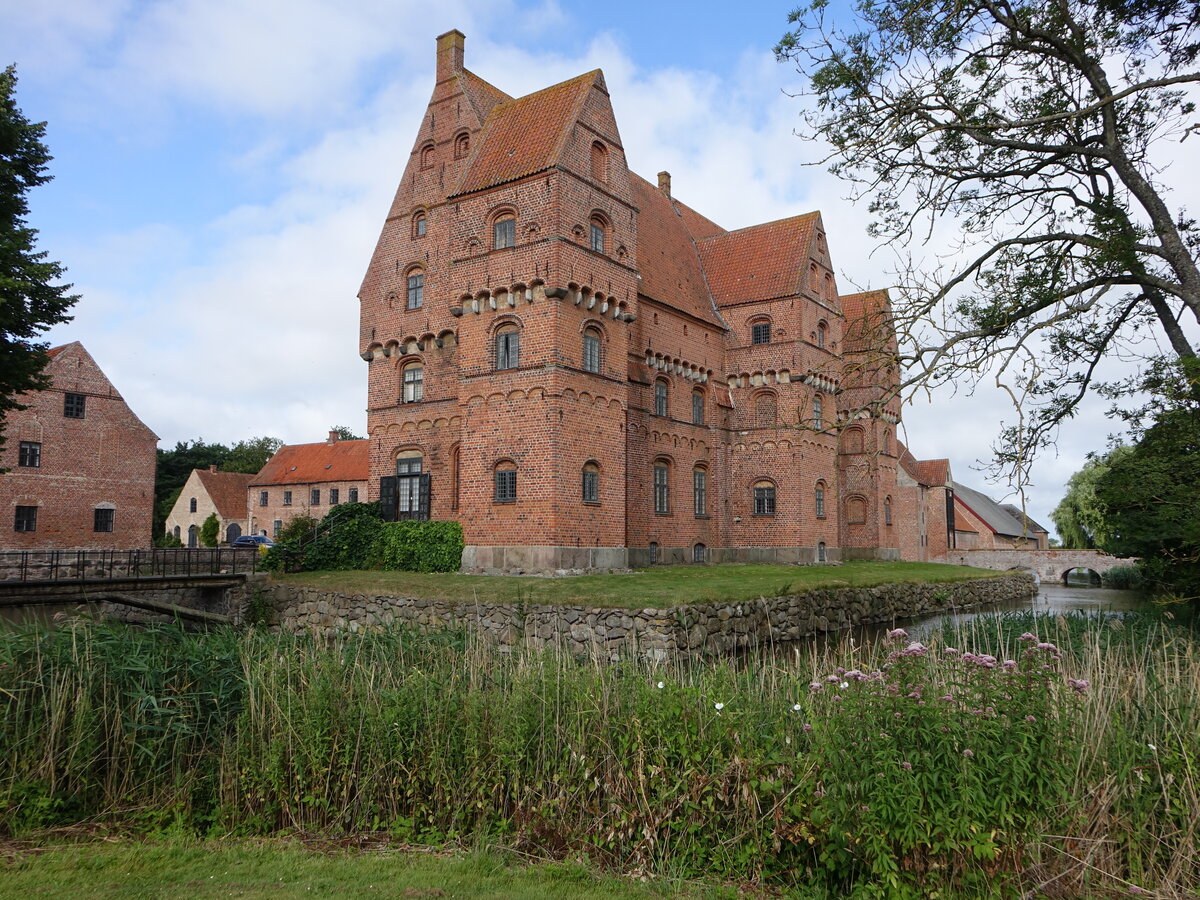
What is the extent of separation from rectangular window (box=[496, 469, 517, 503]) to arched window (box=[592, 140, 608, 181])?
8.47 m

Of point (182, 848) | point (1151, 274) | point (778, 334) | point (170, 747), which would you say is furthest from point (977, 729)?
point (778, 334)

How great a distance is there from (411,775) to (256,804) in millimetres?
1350

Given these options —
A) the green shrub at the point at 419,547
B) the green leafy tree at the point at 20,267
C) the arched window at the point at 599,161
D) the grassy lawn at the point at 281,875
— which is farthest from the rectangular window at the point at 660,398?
the grassy lawn at the point at 281,875

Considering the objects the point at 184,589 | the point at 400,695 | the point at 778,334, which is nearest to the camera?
the point at 400,695

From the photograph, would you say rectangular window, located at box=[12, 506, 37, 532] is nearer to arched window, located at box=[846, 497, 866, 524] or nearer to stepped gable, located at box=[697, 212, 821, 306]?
stepped gable, located at box=[697, 212, 821, 306]

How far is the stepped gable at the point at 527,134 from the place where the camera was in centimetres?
2200

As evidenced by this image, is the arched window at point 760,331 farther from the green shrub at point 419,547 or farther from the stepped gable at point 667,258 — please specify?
the green shrub at point 419,547

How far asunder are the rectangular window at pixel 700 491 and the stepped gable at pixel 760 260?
6.77 m

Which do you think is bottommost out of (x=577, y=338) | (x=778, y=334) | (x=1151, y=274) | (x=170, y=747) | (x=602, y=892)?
Result: (x=602, y=892)

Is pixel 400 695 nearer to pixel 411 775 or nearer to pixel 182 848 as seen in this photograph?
pixel 411 775

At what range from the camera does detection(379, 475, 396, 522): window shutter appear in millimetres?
23969

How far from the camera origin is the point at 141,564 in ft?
68.9

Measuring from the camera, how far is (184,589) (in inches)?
770

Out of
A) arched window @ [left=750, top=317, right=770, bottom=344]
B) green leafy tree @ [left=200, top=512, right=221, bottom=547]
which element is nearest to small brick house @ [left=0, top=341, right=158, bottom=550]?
green leafy tree @ [left=200, top=512, right=221, bottom=547]
